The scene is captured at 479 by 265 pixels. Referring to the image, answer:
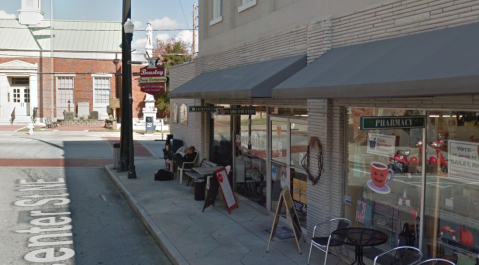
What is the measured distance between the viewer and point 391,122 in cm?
563

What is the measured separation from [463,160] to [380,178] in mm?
1482

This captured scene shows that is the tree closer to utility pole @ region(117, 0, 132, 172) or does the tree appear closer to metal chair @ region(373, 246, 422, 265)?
utility pole @ region(117, 0, 132, 172)

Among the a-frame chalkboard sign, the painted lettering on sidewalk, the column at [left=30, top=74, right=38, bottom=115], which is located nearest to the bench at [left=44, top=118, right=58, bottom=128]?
the column at [left=30, top=74, right=38, bottom=115]

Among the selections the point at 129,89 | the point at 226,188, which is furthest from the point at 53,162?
the point at 226,188

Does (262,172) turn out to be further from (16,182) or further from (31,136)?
(31,136)

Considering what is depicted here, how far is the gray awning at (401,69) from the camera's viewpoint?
15.0ft

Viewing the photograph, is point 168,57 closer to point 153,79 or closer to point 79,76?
point 79,76

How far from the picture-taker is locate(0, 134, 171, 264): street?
8.09 metres

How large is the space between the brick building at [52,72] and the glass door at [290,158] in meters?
33.3

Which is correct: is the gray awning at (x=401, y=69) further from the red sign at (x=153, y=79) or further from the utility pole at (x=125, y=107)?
the utility pole at (x=125, y=107)

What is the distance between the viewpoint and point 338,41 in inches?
296

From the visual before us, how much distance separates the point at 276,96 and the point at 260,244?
2621 mm

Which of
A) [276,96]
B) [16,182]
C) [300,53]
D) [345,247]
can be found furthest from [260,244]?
[16,182]

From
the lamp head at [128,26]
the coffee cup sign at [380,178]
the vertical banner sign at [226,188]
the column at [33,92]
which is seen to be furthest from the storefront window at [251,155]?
the column at [33,92]
